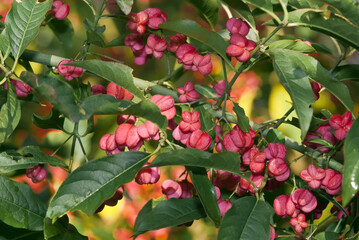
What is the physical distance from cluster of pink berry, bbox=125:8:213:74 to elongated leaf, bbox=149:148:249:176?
25cm

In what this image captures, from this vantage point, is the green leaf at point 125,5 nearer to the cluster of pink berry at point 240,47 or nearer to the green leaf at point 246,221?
the cluster of pink berry at point 240,47

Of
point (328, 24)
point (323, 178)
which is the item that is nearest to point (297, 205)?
point (323, 178)

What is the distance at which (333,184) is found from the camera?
2.77 ft

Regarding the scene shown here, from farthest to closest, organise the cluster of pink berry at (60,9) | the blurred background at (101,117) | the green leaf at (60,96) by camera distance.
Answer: the blurred background at (101,117)
the cluster of pink berry at (60,9)
the green leaf at (60,96)

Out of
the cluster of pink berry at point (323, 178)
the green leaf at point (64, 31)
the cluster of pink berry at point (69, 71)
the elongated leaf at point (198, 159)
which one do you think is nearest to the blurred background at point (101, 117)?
the green leaf at point (64, 31)

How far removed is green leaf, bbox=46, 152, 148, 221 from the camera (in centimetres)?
74

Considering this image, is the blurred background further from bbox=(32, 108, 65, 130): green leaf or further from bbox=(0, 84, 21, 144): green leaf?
bbox=(0, 84, 21, 144): green leaf

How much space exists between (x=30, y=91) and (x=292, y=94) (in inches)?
18.7

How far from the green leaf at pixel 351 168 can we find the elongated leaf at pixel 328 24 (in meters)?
0.15

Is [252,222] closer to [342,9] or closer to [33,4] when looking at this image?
[342,9]

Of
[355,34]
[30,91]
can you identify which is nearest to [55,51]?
[30,91]

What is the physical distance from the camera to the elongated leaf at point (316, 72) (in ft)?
2.52

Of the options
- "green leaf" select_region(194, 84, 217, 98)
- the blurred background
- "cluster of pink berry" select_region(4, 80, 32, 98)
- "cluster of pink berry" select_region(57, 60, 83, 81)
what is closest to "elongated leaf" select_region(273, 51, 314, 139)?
"green leaf" select_region(194, 84, 217, 98)

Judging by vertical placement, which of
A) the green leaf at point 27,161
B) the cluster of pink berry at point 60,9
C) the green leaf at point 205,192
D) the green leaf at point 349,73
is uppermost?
the cluster of pink berry at point 60,9
